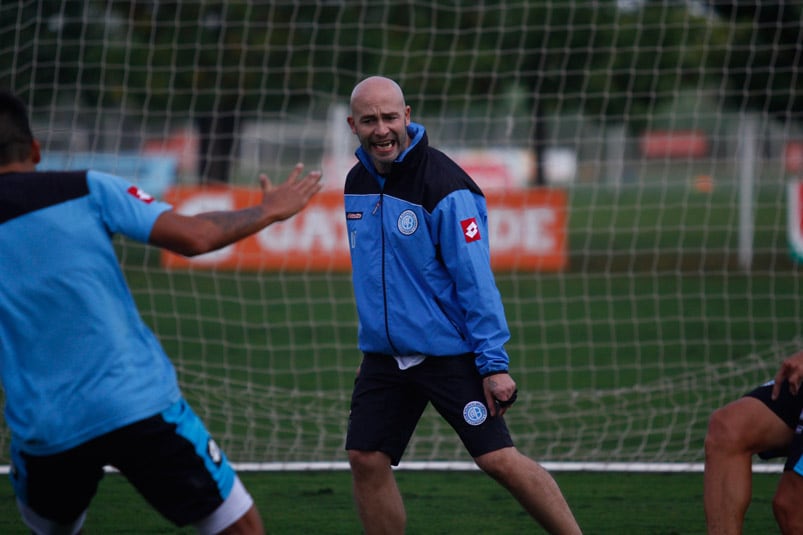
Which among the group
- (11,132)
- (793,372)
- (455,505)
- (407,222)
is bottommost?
(455,505)

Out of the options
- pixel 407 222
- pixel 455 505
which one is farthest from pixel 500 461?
pixel 455 505

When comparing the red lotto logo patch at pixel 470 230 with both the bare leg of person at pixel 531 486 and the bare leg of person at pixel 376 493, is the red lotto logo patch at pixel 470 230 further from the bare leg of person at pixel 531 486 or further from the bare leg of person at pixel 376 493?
the bare leg of person at pixel 376 493

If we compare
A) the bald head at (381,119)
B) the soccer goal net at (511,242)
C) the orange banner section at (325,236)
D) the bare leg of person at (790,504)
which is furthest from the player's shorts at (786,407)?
the orange banner section at (325,236)

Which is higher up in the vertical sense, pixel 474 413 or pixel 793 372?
pixel 793 372

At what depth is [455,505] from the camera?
223 inches

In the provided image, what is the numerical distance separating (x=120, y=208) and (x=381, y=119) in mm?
1262

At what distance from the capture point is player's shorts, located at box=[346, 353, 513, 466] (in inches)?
158

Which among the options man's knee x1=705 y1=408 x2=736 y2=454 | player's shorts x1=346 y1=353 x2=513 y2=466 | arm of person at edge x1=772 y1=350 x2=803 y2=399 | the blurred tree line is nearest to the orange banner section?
the blurred tree line

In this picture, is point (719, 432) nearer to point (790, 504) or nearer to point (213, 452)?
point (790, 504)

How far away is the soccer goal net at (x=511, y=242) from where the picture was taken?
8031 mm

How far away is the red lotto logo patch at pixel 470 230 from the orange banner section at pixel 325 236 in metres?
11.0

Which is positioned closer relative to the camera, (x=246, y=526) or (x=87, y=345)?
(x=87, y=345)

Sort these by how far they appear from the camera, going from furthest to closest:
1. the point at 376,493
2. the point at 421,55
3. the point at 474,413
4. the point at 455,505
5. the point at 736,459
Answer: the point at 421,55 → the point at 455,505 → the point at 376,493 → the point at 474,413 → the point at 736,459

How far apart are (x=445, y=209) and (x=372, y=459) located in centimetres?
95
